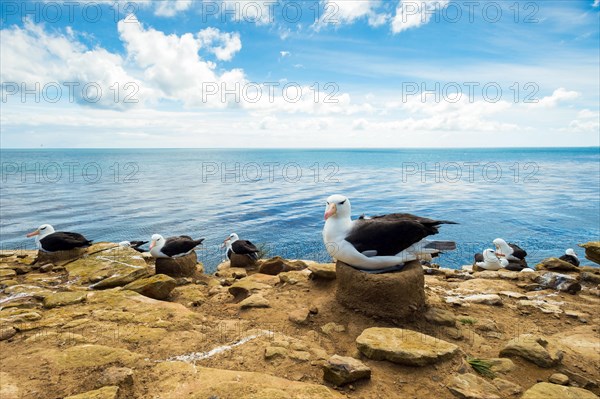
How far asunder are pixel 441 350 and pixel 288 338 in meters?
2.15

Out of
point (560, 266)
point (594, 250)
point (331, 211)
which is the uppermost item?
point (331, 211)

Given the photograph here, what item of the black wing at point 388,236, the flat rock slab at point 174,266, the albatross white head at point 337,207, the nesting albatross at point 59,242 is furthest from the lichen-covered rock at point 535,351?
the nesting albatross at point 59,242

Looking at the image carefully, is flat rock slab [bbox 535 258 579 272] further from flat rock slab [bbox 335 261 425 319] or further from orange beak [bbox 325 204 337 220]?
orange beak [bbox 325 204 337 220]

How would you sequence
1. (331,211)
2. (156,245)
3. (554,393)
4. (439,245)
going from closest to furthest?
(554,393) < (331,211) < (439,245) < (156,245)

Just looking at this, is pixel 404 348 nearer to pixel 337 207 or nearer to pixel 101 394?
pixel 337 207

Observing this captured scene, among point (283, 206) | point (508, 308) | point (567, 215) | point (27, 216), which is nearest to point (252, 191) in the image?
point (283, 206)

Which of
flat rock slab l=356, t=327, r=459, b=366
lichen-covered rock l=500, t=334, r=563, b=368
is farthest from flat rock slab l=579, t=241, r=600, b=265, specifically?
flat rock slab l=356, t=327, r=459, b=366

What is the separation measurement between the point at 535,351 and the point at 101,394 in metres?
5.57

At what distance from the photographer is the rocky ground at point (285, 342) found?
4086 millimetres

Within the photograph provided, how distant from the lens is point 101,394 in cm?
367

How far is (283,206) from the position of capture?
31.8m

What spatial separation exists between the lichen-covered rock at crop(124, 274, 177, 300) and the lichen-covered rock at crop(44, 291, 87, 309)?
0.85 meters

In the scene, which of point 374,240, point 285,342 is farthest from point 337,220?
point 285,342

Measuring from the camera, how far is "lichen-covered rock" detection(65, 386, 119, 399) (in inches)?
142
